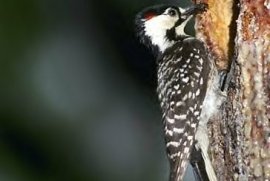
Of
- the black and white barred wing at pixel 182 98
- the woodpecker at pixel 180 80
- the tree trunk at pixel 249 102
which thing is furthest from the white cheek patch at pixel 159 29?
the tree trunk at pixel 249 102

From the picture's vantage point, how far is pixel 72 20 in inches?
310

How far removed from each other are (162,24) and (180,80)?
1.73ft

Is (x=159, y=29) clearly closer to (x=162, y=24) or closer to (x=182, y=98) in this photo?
(x=162, y=24)

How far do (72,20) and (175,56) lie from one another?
6.74ft

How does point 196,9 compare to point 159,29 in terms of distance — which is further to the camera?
point 159,29

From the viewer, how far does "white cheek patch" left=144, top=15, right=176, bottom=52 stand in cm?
615

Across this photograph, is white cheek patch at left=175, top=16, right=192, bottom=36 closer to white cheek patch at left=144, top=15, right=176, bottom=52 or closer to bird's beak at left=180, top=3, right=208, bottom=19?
white cheek patch at left=144, top=15, right=176, bottom=52

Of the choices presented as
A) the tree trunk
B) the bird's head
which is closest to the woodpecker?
the bird's head

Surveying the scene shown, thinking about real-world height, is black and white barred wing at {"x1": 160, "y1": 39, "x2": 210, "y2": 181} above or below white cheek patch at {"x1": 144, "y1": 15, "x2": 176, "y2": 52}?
below

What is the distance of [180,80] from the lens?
5836mm

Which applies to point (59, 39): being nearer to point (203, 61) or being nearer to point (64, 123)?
point (64, 123)

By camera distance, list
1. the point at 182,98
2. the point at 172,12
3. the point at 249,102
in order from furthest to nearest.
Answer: the point at 172,12 < the point at 182,98 < the point at 249,102

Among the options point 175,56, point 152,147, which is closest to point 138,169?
point 152,147

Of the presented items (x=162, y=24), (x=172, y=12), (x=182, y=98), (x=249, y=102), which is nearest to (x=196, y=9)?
(x=172, y=12)
